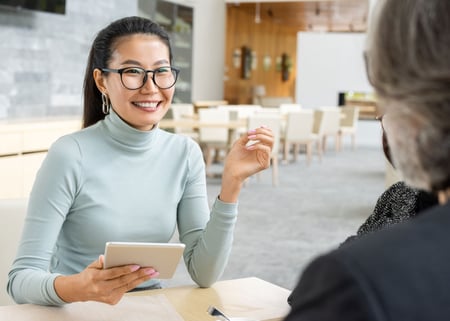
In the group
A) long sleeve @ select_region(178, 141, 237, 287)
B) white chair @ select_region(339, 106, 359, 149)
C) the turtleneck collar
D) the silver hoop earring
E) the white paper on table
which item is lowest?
white chair @ select_region(339, 106, 359, 149)

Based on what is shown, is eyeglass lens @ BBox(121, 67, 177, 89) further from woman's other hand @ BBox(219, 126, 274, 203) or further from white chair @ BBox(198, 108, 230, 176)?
white chair @ BBox(198, 108, 230, 176)

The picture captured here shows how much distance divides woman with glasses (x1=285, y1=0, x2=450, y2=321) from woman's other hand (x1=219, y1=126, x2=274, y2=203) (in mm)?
1182

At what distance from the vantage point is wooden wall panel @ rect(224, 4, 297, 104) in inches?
652

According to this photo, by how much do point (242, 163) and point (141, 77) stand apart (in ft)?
1.28

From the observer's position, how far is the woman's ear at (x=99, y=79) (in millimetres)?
2179

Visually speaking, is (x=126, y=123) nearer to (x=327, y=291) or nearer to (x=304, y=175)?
(x=327, y=291)

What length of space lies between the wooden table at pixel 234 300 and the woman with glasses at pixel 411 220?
3.12 ft

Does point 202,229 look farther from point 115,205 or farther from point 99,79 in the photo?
point 99,79

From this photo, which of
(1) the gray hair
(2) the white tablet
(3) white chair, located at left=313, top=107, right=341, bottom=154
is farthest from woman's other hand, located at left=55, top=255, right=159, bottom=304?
(3) white chair, located at left=313, top=107, right=341, bottom=154

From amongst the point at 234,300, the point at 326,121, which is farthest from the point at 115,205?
the point at 326,121

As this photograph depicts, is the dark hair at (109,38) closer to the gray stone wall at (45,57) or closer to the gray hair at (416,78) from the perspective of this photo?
the gray hair at (416,78)

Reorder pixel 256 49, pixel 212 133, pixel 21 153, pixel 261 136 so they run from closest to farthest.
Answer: pixel 261 136 → pixel 21 153 → pixel 212 133 → pixel 256 49

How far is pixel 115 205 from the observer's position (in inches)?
79.8

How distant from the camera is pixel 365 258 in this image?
614mm
